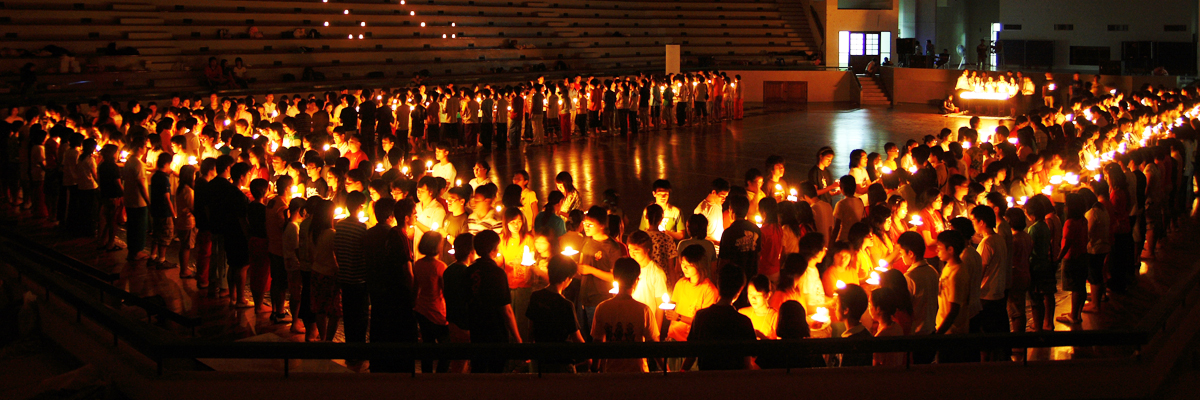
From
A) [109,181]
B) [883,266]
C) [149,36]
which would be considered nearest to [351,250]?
[883,266]

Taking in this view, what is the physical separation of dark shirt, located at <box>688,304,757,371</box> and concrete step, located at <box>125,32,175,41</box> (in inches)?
821

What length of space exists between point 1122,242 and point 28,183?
12669 millimetres

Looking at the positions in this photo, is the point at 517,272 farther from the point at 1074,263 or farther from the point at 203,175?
the point at 1074,263

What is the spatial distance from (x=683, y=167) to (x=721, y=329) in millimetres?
11163

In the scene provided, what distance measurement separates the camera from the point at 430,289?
576 centimetres

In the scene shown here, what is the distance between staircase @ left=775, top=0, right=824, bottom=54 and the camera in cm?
3497

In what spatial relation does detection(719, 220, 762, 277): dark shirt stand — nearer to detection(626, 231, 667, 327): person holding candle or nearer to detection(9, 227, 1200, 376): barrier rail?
detection(626, 231, 667, 327): person holding candle

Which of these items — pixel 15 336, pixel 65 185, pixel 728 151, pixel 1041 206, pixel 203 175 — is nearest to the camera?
pixel 15 336

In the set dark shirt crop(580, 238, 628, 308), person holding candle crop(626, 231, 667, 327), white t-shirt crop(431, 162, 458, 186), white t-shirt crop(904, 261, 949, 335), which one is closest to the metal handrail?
dark shirt crop(580, 238, 628, 308)

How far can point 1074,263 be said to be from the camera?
23.5ft

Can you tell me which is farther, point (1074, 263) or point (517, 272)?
point (1074, 263)

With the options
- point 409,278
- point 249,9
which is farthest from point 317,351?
point 249,9

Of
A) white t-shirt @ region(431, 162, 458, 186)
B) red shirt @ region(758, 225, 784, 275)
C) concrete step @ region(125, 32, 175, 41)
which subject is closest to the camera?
red shirt @ region(758, 225, 784, 275)

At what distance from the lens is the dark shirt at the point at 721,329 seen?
441 centimetres
